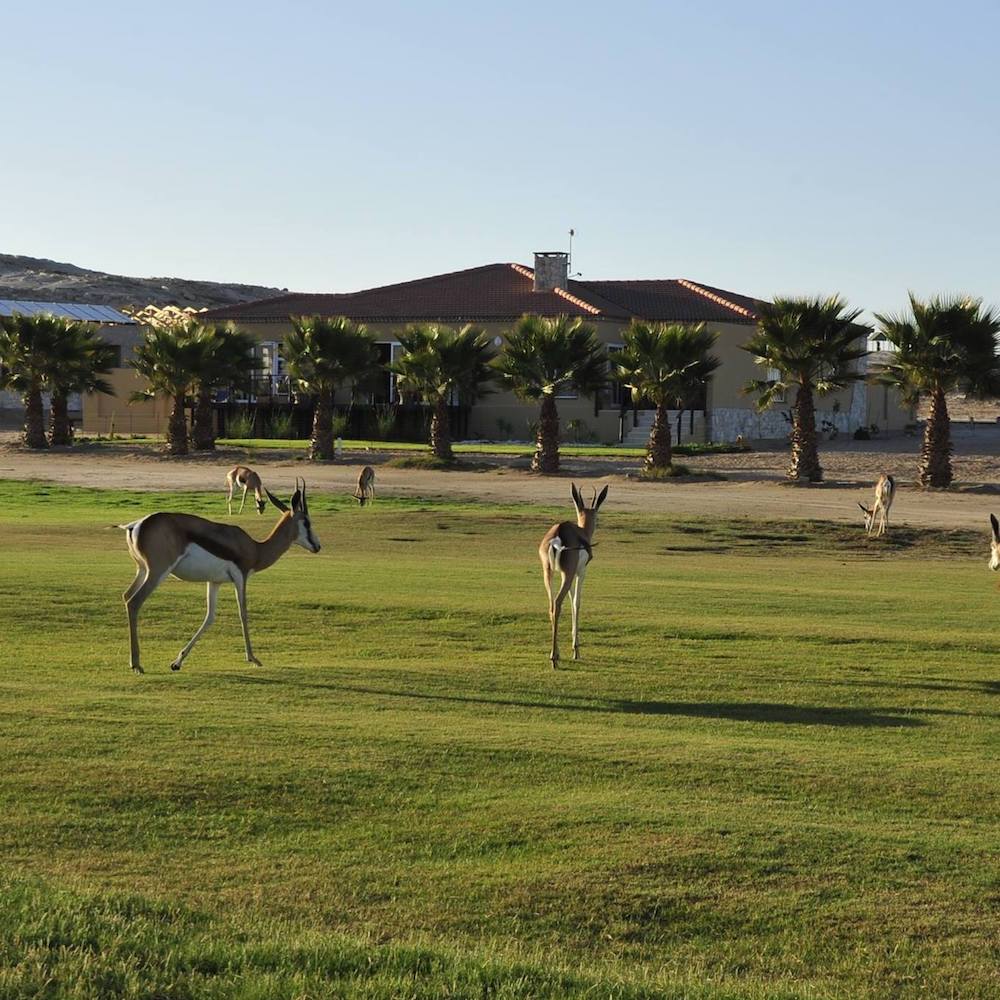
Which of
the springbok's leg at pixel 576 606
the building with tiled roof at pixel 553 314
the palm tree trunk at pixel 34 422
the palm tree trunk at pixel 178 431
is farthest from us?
the building with tiled roof at pixel 553 314

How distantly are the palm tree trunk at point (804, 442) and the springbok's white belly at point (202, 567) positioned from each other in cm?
3686

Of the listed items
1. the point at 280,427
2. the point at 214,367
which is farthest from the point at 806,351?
the point at 280,427

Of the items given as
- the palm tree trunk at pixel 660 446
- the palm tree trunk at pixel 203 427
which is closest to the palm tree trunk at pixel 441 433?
the palm tree trunk at pixel 660 446

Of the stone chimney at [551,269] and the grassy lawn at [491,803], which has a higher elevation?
the stone chimney at [551,269]

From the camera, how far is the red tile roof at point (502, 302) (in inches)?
2677

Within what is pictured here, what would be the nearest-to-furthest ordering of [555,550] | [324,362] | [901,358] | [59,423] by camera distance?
[555,550] → [901,358] → [324,362] → [59,423]

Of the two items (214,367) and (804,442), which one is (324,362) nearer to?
(214,367)

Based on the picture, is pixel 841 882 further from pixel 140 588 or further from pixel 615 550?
pixel 615 550

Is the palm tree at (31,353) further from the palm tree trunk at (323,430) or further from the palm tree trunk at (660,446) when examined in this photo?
the palm tree trunk at (660,446)

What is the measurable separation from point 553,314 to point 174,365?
16.0m

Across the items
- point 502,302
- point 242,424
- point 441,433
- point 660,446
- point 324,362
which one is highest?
point 502,302

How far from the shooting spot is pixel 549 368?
171 ft

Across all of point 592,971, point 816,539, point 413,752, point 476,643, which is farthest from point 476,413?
point 592,971

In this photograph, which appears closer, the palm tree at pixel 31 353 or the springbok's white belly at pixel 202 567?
the springbok's white belly at pixel 202 567
